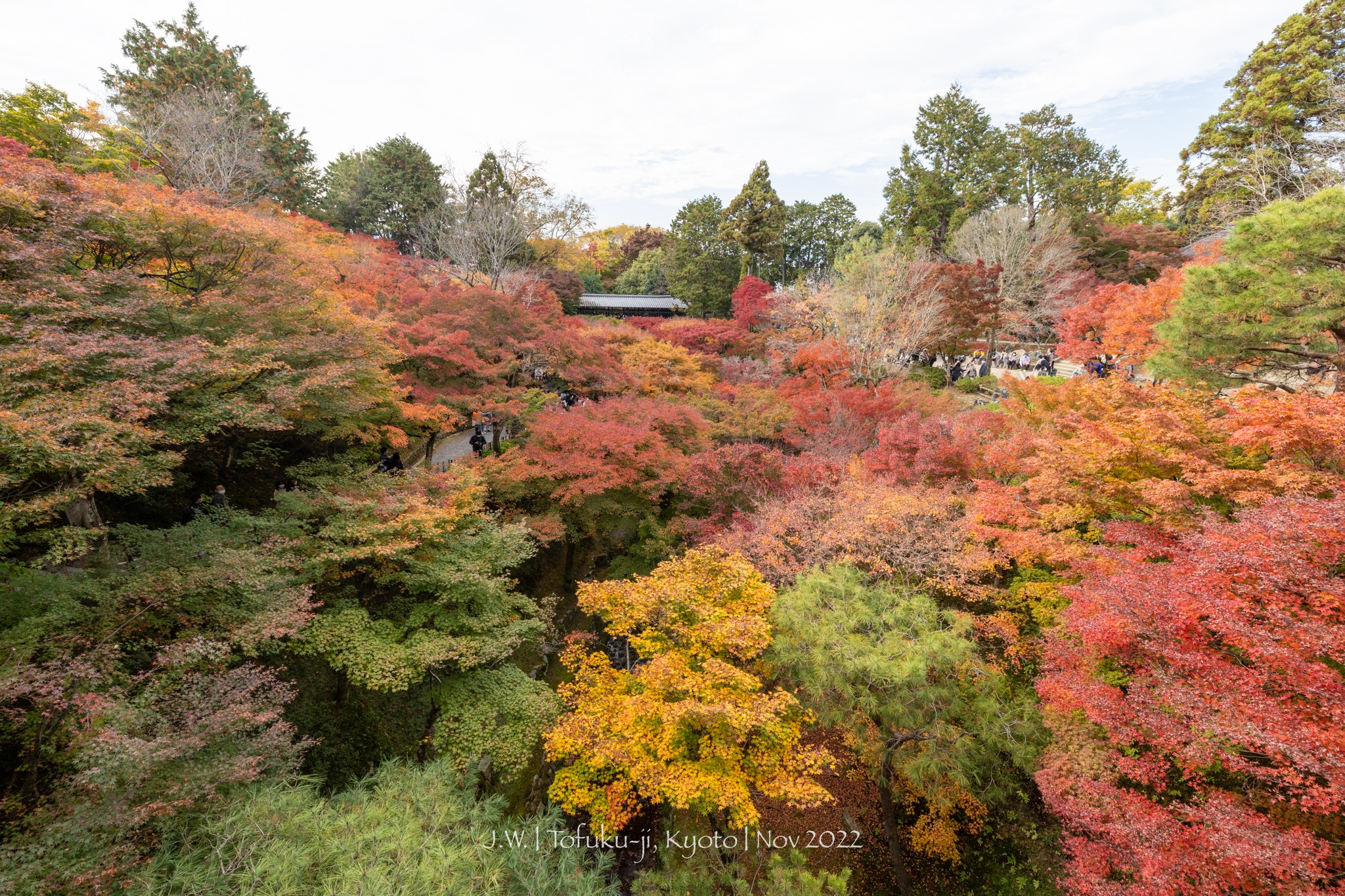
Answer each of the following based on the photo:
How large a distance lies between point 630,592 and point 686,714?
7.54 feet

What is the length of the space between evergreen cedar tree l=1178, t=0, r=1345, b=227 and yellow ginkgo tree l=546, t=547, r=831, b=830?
862 inches

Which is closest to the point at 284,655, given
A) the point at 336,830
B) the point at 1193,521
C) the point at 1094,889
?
the point at 336,830

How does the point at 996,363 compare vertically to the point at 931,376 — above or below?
above

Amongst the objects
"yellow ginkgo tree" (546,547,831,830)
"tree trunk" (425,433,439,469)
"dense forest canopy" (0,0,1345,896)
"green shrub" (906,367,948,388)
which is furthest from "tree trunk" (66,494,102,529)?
"green shrub" (906,367,948,388)

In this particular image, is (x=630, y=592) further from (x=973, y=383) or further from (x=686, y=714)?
(x=973, y=383)

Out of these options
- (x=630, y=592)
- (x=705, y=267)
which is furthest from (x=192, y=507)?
(x=705, y=267)

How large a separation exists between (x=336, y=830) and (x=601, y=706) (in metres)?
3.54

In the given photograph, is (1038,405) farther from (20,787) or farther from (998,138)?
(998,138)

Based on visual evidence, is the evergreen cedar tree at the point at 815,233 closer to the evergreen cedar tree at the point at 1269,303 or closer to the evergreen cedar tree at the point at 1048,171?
the evergreen cedar tree at the point at 1048,171

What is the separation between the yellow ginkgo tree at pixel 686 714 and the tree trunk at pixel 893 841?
167 cm

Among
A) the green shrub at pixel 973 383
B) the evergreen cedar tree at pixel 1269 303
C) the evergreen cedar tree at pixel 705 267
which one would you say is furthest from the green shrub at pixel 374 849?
the evergreen cedar tree at pixel 705 267

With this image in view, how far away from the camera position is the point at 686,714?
6176mm

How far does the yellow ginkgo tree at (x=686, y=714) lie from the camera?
20.9ft

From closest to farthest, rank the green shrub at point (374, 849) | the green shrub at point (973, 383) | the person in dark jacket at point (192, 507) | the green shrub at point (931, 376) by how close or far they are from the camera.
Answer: the green shrub at point (374, 849) → the person in dark jacket at point (192, 507) → the green shrub at point (973, 383) → the green shrub at point (931, 376)
